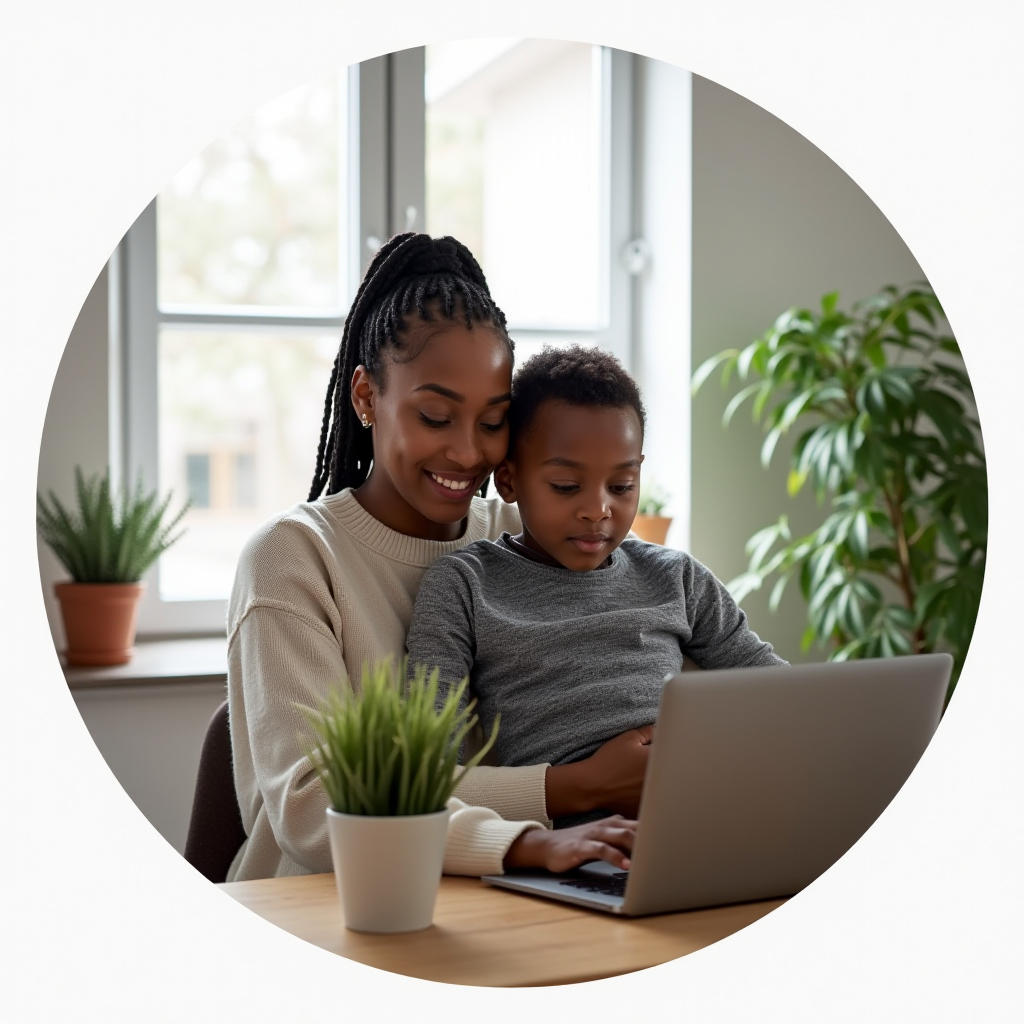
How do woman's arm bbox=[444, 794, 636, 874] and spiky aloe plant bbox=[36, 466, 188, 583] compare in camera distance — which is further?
spiky aloe plant bbox=[36, 466, 188, 583]

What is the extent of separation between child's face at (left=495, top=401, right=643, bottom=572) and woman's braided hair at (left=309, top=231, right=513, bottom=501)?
152mm

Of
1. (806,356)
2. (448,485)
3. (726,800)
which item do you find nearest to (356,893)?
(726,800)

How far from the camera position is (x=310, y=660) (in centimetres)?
138

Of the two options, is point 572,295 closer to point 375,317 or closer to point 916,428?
point 916,428

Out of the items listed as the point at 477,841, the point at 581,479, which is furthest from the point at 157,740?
the point at 477,841

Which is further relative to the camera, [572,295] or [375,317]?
[572,295]

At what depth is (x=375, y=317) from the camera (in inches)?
64.1

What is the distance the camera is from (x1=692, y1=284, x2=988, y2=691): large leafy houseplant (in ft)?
9.12

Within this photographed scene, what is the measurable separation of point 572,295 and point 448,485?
1908 millimetres

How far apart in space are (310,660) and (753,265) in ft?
6.84

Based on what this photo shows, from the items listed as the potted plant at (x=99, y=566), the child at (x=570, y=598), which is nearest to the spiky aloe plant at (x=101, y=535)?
the potted plant at (x=99, y=566)

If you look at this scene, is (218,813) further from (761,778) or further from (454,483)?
(761,778)

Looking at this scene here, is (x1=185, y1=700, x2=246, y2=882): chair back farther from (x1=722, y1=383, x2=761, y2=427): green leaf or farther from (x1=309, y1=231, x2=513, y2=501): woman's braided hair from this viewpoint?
(x1=722, y1=383, x2=761, y2=427): green leaf

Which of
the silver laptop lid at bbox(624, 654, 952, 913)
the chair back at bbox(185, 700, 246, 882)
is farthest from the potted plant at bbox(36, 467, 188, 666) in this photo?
the silver laptop lid at bbox(624, 654, 952, 913)
